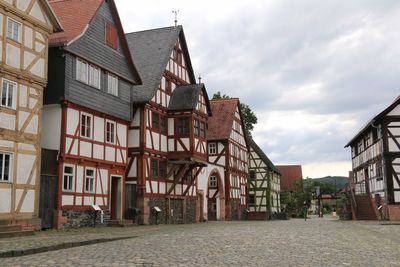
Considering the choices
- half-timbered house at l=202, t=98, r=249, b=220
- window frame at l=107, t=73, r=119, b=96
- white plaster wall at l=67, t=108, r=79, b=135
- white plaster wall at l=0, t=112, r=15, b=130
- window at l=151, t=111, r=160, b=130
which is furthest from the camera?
half-timbered house at l=202, t=98, r=249, b=220

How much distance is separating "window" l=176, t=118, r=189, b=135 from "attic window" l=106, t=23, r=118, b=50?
759 cm

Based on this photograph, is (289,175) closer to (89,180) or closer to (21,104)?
(89,180)

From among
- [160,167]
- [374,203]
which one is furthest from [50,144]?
[374,203]

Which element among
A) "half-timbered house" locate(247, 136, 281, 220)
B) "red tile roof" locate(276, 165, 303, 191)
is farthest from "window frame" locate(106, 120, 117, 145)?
"red tile roof" locate(276, 165, 303, 191)

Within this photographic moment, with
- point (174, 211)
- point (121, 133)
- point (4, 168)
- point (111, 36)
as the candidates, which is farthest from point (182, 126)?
point (4, 168)

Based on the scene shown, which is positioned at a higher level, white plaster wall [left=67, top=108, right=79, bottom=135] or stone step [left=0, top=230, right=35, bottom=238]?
white plaster wall [left=67, top=108, right=79, bottom=135]

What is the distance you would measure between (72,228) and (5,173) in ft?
17.5

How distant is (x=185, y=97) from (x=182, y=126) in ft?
6.99

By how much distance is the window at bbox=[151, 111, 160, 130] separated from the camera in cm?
3312

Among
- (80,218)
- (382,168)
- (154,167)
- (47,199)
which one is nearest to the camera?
(47,199)

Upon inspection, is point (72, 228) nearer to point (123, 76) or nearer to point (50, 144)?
point (50, 144)

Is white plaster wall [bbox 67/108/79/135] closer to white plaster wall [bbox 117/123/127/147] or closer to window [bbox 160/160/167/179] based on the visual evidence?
white plaster wall [bbox 117/123/127/147]

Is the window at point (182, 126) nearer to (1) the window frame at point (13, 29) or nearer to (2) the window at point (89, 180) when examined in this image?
(2) the window at point (89, 180)

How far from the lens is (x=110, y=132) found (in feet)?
93.8
